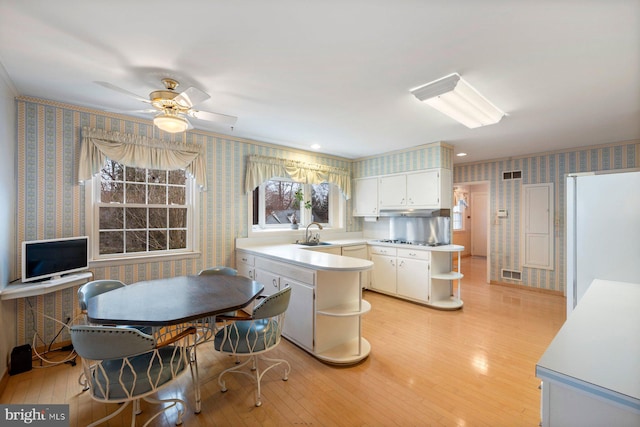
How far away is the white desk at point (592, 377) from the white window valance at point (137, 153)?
11.8 feet

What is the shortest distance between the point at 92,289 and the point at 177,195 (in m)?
1.53

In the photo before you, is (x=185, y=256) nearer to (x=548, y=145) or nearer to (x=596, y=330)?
(x=596, y=330)

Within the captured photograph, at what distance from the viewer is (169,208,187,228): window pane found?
3.53m

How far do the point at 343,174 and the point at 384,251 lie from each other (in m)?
1.63

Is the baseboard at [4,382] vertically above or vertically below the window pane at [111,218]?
below

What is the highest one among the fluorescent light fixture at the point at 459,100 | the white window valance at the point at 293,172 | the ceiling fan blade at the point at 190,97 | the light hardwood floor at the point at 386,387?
the fluorescent light fixture at the point at 459,100

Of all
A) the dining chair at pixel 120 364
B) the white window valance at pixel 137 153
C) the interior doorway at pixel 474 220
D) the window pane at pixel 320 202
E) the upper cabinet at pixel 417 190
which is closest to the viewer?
the dining chair at pixel 120 364

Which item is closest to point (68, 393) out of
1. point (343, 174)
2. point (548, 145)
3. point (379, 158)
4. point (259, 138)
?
point (259, 138)

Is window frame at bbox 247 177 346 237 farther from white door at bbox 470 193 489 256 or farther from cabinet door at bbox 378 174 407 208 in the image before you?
white door at bbox 470 193 489 256

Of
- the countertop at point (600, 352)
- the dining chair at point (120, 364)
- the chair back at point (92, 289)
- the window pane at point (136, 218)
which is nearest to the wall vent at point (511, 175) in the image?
the countertop at point (600, 352)

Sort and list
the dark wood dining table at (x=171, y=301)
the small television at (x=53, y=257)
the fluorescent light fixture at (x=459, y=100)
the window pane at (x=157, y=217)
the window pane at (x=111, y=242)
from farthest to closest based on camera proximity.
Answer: the window pane at (x=157, y=217), the window pane at (x=111, y=242), the small television at (x=53, y=257), the fluorescent light fixture at (x=459, y=100), the dark wood dining table at (x=171, y=301)

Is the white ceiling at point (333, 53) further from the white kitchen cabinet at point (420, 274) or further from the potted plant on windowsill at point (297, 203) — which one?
the white kitchen cabinet at point (420, 274)

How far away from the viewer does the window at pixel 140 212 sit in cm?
308

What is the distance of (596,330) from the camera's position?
1.16m
